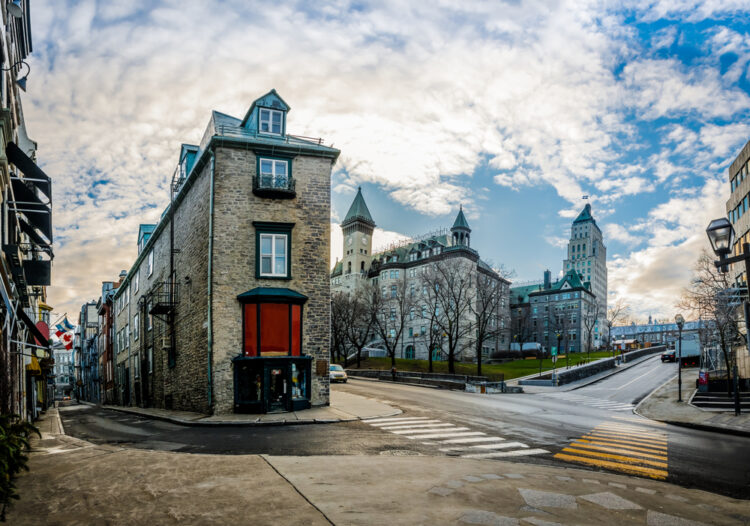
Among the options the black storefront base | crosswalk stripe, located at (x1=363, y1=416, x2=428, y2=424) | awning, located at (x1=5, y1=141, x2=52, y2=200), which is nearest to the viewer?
awning, located at (x1=5, y1=141, x2=52, y2=200)

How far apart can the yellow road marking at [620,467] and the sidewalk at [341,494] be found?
71cm

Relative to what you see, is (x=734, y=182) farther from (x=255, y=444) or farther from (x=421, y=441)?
(x=255, y=444)

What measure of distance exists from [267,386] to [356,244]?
102m

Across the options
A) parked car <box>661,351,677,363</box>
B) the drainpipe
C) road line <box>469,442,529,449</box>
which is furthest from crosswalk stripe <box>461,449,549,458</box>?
parked car <box>661,351,677,363</box>

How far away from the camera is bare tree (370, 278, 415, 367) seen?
2771 inches

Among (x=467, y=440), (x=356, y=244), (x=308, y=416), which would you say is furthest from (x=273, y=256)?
(x=356, y=244)

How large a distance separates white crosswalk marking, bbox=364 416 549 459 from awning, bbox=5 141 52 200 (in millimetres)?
13971

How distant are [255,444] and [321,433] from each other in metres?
2.64

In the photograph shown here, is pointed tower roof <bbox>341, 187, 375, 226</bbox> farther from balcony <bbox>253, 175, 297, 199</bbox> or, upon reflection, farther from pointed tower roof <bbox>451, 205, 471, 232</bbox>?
balcony <bbox>253, 175, 297, 199</bbox>

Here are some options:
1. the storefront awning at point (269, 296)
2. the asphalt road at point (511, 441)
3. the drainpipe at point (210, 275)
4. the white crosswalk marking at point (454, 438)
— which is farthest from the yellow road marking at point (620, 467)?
the drainpipe at point (210, 275)

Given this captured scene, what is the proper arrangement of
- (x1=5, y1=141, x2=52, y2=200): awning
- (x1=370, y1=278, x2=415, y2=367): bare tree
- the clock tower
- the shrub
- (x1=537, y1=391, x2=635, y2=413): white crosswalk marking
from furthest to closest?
1. the clock tower
2. (x1=370, y1=278, x2=415, y2=367): bare tree
3. (x1=537, y1=391, x2=635, y2=413): white crosswalk marking
4. (x1=5, y1=141, x2=52, y2=200): awning
5. the shrub

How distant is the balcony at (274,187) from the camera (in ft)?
78.8

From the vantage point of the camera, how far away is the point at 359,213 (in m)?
128

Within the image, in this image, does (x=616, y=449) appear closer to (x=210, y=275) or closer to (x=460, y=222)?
(x=210, y=275)
